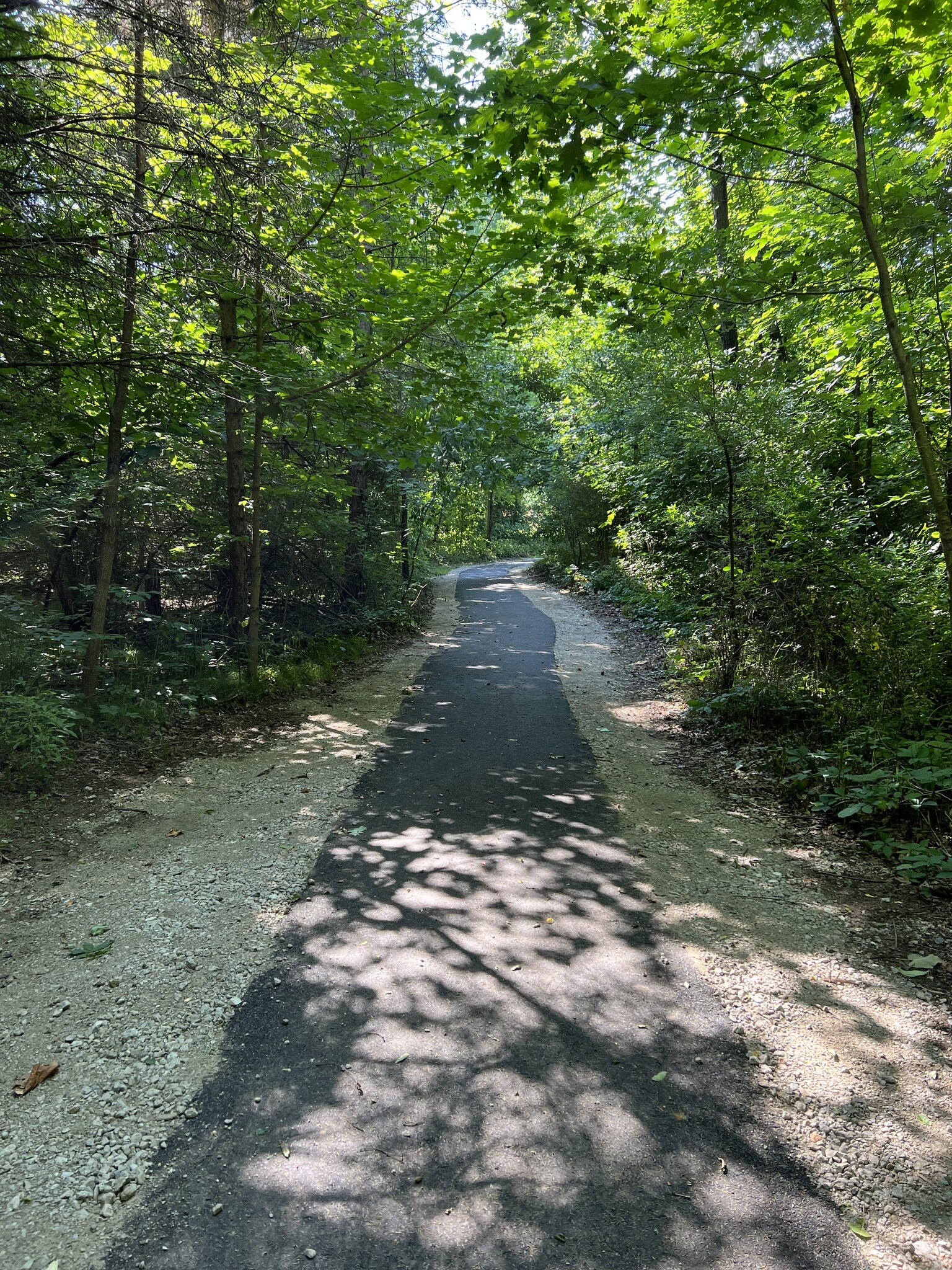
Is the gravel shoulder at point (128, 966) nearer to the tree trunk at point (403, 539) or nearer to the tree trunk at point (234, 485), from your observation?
the tree trunk at point (234, 485)

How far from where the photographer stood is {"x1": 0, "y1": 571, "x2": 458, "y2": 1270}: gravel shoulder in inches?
91.4

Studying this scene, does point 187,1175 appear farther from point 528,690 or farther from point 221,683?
point 528,690

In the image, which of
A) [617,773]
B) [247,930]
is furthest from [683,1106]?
[617,773]

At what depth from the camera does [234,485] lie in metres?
8.97

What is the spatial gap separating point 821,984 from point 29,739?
5.72m

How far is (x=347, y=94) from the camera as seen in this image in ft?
17.4

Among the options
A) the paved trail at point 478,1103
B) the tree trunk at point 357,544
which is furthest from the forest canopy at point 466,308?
the tree trunk at point 357,544

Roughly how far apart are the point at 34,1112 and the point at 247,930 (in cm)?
134

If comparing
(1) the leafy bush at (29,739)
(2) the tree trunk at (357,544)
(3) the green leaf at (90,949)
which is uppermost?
(2) the tree trunk at (357,544)

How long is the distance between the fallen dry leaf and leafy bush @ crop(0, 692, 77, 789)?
2979 mm

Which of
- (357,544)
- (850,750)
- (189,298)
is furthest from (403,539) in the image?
(850,750)

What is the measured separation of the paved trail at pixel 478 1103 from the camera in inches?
84.8

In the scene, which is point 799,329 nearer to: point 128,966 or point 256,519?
point 256,519

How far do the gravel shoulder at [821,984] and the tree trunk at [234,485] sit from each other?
19.3 ft
